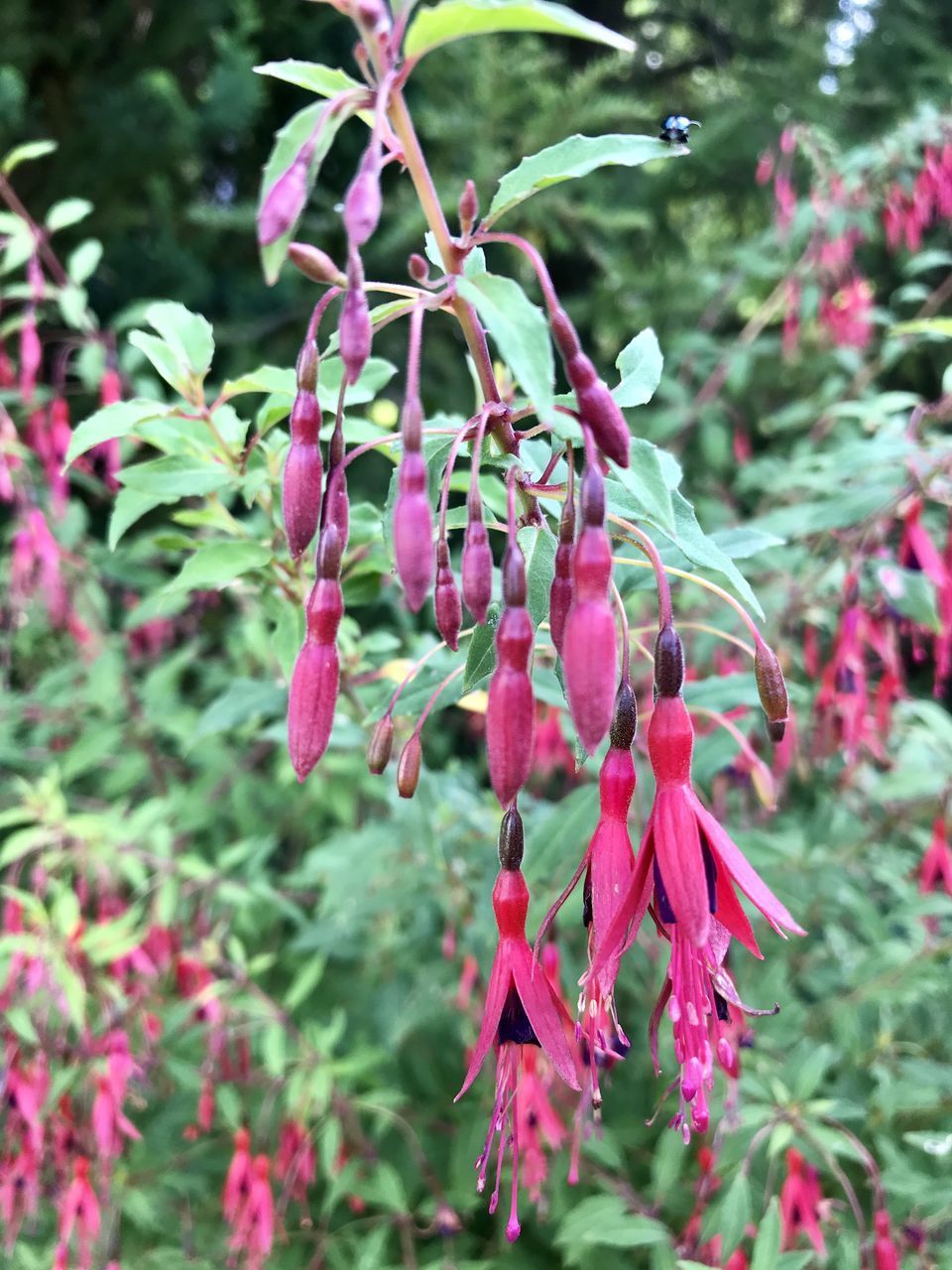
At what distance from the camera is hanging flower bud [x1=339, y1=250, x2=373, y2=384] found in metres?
0.39

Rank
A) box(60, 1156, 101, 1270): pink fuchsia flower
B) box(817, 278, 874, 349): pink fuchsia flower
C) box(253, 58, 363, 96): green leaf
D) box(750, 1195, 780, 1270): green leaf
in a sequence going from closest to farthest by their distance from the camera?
box(253, 58, 363, 96): green leaf → box(750, 1195, 780, 1270): green leaf → box(60, 1156, 101, 1270): pink fuchsia flower → box(817, 278, 874, 349): pink fuchsia flower

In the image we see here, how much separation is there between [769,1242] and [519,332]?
0.74 metres

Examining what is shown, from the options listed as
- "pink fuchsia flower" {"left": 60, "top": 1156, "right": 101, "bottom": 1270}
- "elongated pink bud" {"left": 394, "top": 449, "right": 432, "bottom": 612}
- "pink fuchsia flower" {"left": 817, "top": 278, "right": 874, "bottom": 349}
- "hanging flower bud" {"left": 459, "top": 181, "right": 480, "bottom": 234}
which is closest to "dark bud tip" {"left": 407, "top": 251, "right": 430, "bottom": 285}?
"hanging flower bud" {"left": 459, "top": 181, "right": 480, "bottom": 234}

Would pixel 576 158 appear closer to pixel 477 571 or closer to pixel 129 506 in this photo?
pixel 477 571

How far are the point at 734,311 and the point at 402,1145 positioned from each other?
2.01m

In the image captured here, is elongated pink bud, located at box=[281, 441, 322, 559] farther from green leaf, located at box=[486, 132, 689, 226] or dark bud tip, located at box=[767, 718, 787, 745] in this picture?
dark bud tip, located at box=[767, 718, 787, 745]

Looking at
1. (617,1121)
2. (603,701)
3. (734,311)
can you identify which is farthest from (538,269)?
(734,311)

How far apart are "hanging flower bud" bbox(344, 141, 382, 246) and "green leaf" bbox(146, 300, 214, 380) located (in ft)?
1.38

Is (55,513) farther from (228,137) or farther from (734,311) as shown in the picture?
(734,311)

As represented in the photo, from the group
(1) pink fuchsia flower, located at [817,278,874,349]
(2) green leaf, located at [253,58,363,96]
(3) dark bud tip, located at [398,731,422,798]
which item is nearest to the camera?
(2) green leaf, located at [253,58,363,96]

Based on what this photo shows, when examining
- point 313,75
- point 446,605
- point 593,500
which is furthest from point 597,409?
point 313,75

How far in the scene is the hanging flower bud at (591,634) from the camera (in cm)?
38

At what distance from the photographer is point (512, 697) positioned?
408mm

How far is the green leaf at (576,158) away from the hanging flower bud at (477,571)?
17 cm
